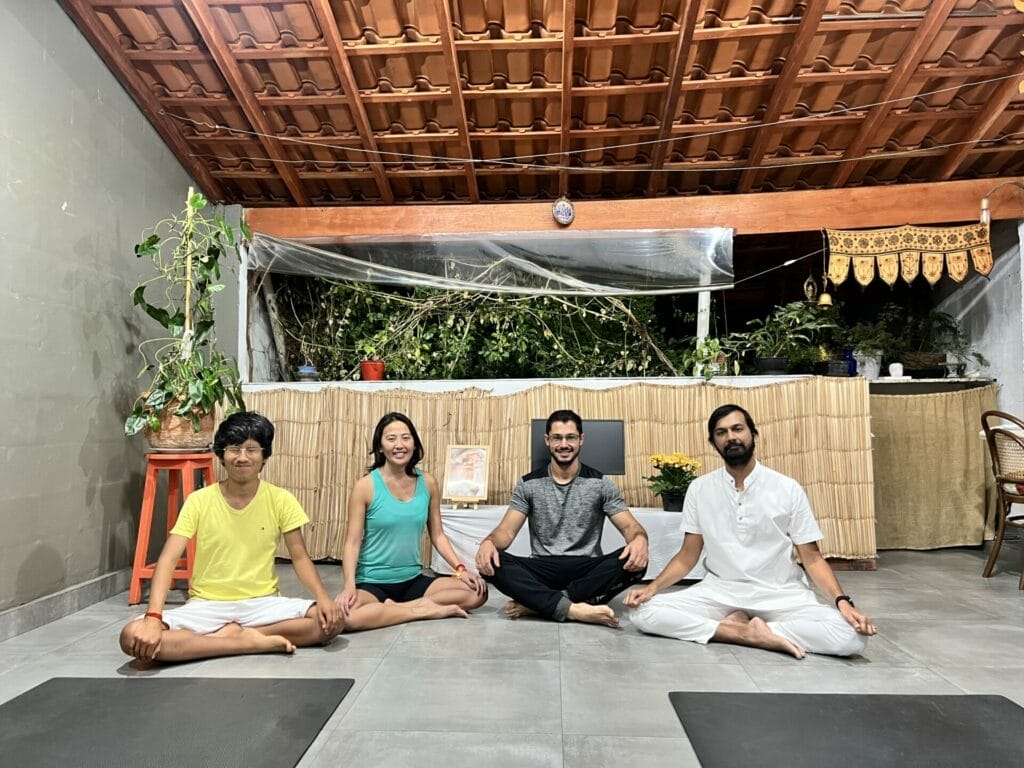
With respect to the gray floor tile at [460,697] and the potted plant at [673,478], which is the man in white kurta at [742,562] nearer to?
the gray floor tile at [460,697]

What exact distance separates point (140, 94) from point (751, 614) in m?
4.60

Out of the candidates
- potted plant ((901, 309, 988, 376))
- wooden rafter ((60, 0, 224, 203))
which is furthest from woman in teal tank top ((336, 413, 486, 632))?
potted plant ((901, 309, 988, 376))

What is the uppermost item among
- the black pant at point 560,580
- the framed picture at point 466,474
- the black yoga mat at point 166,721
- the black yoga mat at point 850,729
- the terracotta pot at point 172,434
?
the terracotta pot at point 172,434

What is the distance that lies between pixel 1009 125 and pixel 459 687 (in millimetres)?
4976

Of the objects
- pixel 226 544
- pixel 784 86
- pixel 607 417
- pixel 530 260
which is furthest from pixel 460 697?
pixel 784 86

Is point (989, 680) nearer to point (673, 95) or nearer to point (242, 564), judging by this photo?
point (242, 564)

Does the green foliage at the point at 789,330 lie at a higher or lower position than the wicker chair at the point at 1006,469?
higher

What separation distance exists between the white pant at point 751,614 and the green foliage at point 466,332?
10.2ft

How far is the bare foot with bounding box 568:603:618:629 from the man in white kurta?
0.11 m

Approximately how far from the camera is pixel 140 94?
13.9ft

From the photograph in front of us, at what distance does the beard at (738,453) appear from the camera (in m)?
2.83

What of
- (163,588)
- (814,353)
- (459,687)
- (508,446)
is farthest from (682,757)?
(814,353)

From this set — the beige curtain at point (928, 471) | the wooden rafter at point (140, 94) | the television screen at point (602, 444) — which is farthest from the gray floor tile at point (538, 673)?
the wooden rafter at point (140, 94)

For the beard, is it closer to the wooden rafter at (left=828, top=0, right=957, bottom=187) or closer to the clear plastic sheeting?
the clear plastic sheeting
